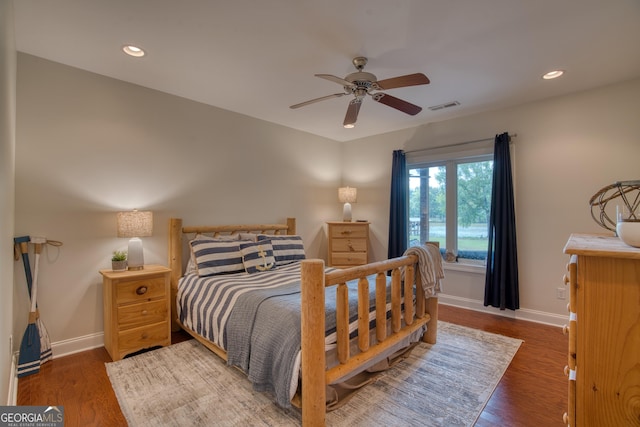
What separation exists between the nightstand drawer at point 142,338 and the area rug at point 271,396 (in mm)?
→ 81

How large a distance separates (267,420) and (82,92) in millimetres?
3129

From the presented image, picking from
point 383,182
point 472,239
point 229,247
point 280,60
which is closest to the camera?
point 280,60

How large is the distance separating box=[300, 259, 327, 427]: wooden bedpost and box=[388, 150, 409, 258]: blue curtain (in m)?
2.97

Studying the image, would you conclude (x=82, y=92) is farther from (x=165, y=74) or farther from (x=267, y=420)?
(x=267, y=420)

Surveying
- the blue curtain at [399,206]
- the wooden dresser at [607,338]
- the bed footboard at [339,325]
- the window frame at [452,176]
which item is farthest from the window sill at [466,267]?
the wooden dresser at [607,338]

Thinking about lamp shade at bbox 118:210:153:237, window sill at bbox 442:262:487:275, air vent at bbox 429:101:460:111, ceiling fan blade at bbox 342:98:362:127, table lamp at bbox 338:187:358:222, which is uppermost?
air vent at bbox 429:101:460:111

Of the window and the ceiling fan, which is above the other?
the ceiling fan

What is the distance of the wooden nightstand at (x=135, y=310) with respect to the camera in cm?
246

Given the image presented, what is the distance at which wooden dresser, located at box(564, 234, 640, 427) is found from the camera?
82 centimetres

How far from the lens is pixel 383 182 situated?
4.75 metres

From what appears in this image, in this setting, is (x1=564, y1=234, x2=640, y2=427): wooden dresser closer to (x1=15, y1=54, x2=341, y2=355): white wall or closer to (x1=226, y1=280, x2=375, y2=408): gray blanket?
(x1=226, y1=280, x2=375, y2=408): gray blanket

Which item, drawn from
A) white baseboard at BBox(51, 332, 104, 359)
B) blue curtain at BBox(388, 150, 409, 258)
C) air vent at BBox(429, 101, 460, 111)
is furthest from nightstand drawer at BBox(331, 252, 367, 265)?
white baseboard at BBox(51, 332, 104, 359)

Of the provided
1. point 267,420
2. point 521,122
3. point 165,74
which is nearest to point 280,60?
point 165,74

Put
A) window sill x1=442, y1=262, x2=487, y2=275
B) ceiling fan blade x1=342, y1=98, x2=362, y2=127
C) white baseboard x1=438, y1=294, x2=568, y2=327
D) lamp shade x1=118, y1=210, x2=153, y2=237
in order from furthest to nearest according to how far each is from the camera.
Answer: window sill x1=442, y1=262, x2=487, y2=275 → white baseboard x1=438, y1=294, x2=568, y2=327 → lamp shade x1=118, y1=210, x2=153, y2=237 → ceiling fan blade x1=342, y1=98, x2=362, y2=127
